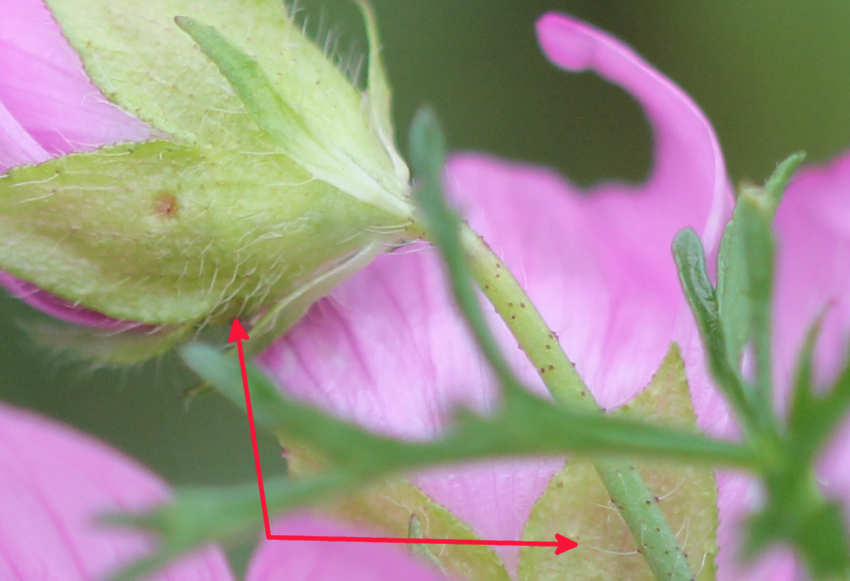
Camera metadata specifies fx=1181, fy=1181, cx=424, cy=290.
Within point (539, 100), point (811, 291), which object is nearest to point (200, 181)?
point (811, 291)

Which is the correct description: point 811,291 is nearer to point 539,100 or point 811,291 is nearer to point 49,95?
point 49,95

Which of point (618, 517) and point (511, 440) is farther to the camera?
point (618, 517)

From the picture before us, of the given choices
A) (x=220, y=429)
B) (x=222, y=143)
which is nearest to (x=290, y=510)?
(x=222, y=143)

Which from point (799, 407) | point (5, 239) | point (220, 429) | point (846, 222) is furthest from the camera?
point (220, 429)

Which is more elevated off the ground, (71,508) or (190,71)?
(190,71)

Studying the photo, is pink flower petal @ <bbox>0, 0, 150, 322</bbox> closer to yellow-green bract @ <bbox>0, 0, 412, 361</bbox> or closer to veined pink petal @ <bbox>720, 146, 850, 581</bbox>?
yellow-green bract @ <bbox>0, 0, 412, 361</bbox>

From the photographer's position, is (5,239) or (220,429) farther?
(220,429)

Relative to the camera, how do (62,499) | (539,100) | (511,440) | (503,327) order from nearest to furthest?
(511,440) → (62,499) → (503,327) → (539,100)

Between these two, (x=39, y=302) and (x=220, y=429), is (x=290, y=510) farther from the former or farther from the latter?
(x=220, y=429)
